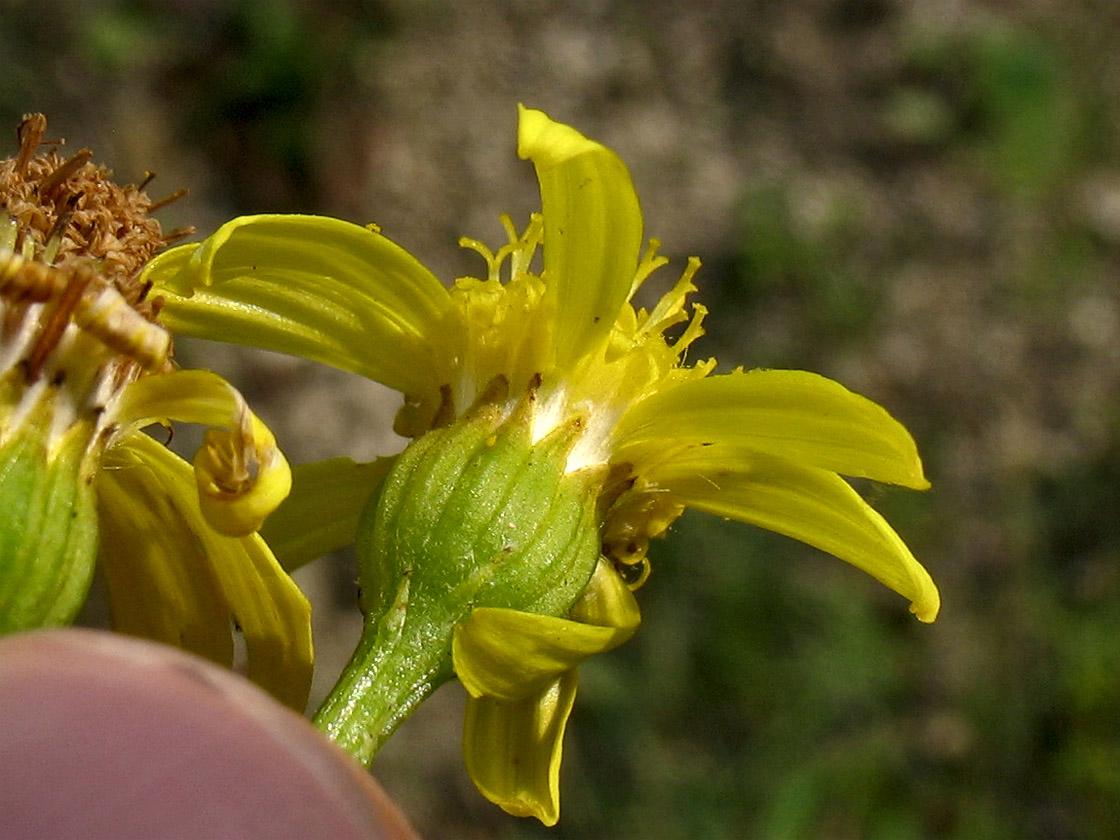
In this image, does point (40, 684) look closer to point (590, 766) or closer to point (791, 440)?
point (791, 440)

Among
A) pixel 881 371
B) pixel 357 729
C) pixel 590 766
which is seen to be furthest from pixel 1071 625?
pixel 357 729

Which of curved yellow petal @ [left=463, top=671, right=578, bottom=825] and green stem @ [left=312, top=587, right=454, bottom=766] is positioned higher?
green stem @ [left=312, top=587, right=454, bottom=766]

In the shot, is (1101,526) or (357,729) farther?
(1101,526)

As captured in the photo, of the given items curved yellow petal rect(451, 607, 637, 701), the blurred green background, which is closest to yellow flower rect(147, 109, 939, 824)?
curved yellow petal rect(451, 607, 637, 701)

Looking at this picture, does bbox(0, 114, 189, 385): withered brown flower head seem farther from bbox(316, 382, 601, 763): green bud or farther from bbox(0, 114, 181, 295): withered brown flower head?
bbox(316, 382, 601, 763): green bud

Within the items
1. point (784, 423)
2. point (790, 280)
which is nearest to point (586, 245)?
point (784, 423)

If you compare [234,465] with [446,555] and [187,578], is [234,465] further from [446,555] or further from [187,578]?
[187,578]
